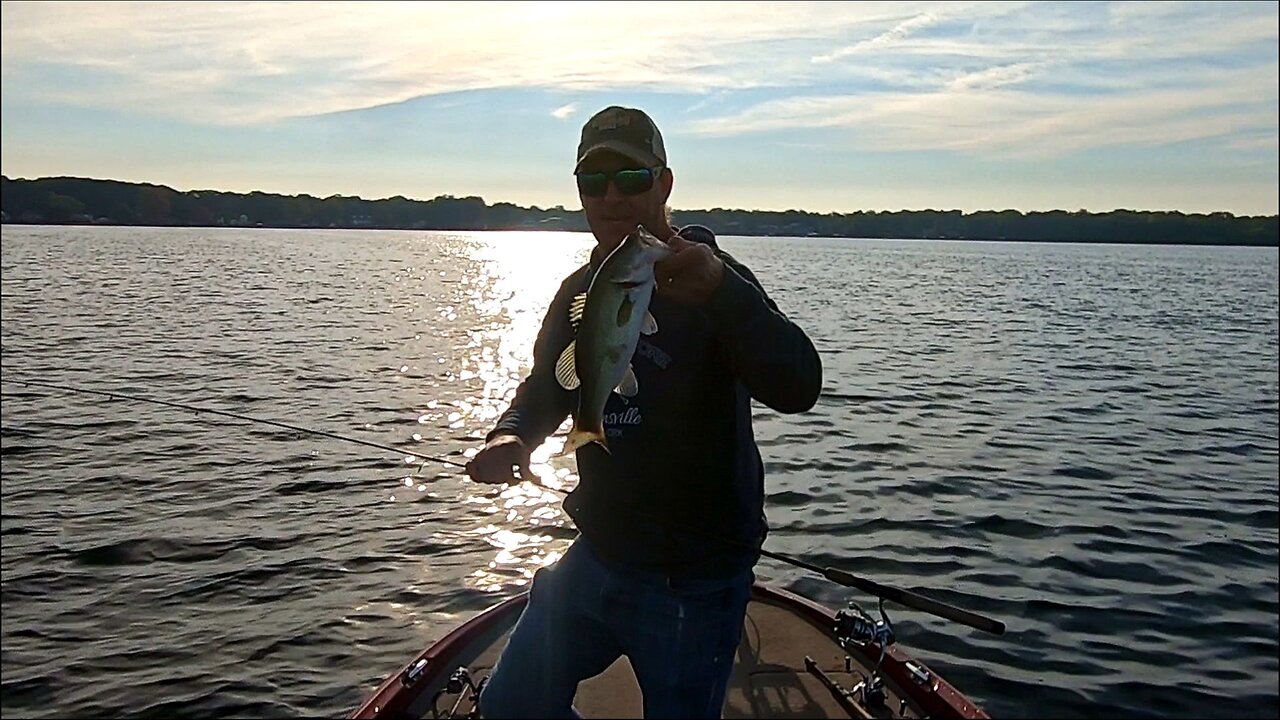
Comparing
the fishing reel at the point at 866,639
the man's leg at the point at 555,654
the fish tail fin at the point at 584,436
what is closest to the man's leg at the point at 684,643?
the man's leg at the point at 555,654

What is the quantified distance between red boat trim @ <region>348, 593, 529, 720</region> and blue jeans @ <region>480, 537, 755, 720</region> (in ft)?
4.76

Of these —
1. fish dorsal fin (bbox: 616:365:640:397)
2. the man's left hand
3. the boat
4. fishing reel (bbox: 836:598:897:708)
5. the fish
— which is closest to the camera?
the fish

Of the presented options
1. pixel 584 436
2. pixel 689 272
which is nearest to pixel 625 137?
pixel 689 272

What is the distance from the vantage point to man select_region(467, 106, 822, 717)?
155 inches

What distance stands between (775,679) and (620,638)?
2048 millimetres

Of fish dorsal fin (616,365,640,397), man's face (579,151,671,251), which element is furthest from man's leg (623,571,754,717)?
man's face (579,151,671,251)

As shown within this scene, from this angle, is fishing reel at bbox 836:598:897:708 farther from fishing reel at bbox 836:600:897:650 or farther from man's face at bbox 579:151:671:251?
man's face at bbox 579:151:671:251

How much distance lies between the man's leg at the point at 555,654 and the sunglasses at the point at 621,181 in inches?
57.0

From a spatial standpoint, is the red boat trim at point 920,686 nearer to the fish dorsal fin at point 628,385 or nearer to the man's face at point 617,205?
the fish dorsal fin at point 628,385

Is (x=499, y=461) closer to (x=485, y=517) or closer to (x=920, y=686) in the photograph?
(x=920, y=686)

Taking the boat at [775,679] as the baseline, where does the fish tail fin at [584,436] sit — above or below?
above

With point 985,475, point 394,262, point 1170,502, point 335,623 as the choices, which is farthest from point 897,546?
point 394,262

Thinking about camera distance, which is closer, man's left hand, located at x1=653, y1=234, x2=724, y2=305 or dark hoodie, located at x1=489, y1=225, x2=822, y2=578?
man's left hand, located at x1=653, y1=234, x2=724, y2=305

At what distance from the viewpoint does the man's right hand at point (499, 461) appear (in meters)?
4.25
